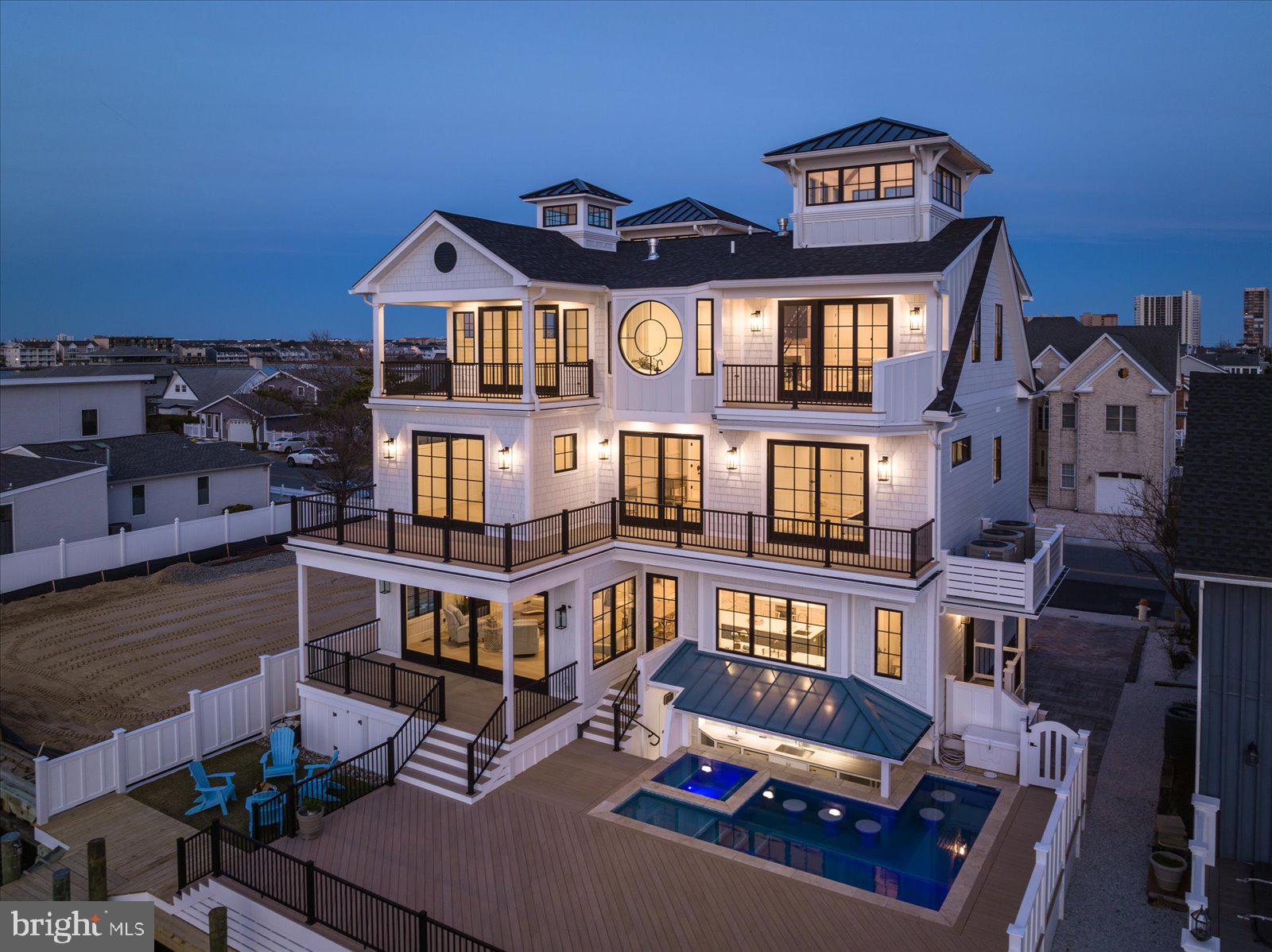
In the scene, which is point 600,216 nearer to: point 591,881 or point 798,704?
point 798,704

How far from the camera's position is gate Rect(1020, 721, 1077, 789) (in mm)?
14867

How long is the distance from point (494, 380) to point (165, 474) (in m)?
21.2

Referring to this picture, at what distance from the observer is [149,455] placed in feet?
118

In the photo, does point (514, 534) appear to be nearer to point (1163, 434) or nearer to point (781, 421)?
point (781, 421)

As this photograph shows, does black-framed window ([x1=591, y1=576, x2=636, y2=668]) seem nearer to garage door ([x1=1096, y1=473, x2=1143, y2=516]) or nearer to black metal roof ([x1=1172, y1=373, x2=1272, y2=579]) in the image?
black metal roof ([x1=1172, y1=373, x2=1272, y2=579])

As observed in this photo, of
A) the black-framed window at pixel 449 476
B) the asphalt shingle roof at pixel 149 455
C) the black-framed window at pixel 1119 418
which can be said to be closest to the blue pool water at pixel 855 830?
the black-framed window at pixel 449 476

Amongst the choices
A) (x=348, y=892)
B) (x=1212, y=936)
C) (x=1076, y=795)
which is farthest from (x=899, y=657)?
(x=348, y=892)

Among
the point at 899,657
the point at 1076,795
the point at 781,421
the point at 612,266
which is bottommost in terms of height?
the point at 1076,795

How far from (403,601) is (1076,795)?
43.8 feet

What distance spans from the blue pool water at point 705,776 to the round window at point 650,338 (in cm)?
783

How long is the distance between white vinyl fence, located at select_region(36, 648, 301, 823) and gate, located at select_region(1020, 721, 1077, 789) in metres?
14.4

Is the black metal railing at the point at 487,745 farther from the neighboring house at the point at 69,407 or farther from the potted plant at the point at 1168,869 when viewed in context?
the neighboring house at the point at 69,407

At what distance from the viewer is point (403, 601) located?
19.6m

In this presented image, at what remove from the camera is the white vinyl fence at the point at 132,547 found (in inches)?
1083
